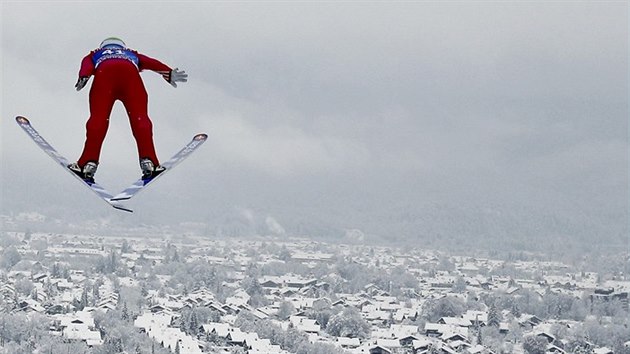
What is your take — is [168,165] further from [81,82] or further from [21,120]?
[21,120]

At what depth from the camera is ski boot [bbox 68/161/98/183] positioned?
12461mm

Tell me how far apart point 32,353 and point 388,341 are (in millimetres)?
32994

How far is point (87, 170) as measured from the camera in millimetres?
12453

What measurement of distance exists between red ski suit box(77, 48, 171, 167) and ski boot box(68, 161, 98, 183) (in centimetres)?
5

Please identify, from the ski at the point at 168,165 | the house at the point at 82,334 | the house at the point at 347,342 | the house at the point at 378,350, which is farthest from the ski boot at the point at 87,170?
the house at the point at 347,342

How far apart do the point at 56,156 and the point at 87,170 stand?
935 mm

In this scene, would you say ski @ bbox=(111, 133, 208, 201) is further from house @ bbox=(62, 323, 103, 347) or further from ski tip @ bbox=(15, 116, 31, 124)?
house @ bbox=(62, 323, 103, 347)

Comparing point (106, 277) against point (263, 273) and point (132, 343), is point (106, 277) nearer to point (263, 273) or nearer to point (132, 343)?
point (263, 273)

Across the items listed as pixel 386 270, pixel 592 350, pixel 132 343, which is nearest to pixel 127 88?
pixel 132 343

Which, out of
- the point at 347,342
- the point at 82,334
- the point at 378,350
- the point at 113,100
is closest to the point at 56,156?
the point at 113,100

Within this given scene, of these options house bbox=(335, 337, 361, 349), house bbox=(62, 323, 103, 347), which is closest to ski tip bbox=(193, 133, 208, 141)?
house bbox=(62, 323, 103, 347)

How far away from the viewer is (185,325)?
100 m

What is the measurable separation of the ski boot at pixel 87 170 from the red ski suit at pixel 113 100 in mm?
51

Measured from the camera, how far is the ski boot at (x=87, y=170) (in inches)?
491
